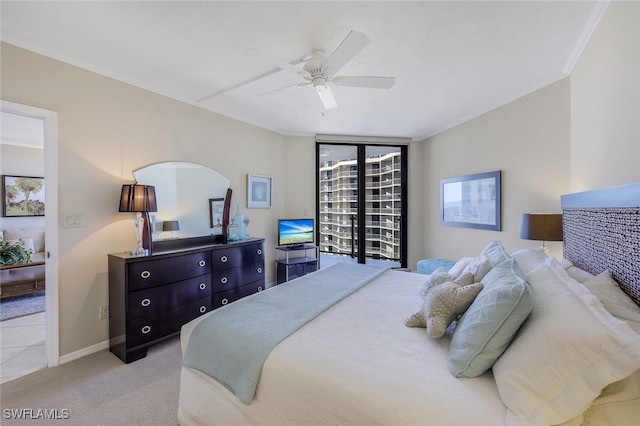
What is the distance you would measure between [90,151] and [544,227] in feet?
13.4

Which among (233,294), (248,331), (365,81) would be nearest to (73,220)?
(233,294)

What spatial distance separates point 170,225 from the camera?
9.83 ft

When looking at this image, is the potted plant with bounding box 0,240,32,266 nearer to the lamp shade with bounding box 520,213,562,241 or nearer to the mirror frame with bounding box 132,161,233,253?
the mirror frame with bounding box 132,161,233,253

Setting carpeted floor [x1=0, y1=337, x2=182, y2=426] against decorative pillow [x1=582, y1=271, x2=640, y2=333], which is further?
carpeted floor [x1=0, y1=337, x2=182, y2=426]

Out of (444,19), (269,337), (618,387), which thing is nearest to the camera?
(618,387)

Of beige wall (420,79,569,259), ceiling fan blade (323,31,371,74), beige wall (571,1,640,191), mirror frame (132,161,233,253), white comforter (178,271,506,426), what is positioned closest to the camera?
white comforter (178,271,506,426)

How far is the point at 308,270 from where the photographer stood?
4.38 metres

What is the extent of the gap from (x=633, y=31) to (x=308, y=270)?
156 inches

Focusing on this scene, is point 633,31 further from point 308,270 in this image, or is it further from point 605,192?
point 308,270

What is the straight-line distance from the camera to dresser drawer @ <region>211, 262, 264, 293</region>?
301 centimetres

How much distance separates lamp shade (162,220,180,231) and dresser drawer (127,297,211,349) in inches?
34.0

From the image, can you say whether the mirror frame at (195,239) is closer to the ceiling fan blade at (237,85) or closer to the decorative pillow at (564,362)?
the ceiling fan blade at (237,85)

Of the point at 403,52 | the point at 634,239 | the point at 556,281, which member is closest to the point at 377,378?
the point at 556,281

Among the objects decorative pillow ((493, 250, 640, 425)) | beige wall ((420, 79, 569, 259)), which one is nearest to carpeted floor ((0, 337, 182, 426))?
decorative pillow ((493, 250, 640, 425))
